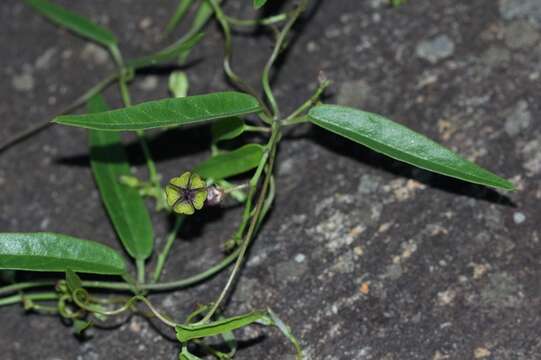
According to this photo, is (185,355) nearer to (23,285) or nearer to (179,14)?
(23,285)

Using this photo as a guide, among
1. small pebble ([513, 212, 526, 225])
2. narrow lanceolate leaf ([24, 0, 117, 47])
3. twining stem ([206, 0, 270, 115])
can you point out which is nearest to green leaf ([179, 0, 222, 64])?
twining stem ([206, 0, 270, 115])

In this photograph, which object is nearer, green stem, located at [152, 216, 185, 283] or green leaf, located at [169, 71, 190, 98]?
green stem, located at [152, 216, 185, 283]

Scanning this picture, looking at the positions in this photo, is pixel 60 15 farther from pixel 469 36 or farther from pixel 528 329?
pixel 528 329

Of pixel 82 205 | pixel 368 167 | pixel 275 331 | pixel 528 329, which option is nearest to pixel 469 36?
pixel 368 167

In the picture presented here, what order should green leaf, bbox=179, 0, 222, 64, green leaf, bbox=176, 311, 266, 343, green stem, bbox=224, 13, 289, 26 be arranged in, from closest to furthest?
green leaf, bbox=176, 311, 266, 343 < green stem, bbox=224, 13, 289, 26 < green leaf, bbox=179, 0, 222, 64

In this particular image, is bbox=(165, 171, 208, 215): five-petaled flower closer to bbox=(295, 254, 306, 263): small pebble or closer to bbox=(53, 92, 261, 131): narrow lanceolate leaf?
bbox=(53, 92, 261, 131): narrow lanceolate leaf

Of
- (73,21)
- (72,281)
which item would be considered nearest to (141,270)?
(72,281)
